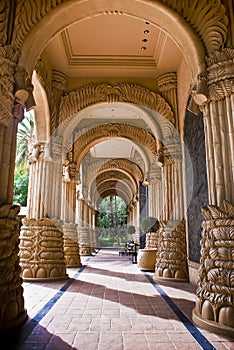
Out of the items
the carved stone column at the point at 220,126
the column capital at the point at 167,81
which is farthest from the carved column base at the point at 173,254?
the column capital at the point at 167,81

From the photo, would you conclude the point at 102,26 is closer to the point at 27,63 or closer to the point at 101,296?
the point at 27,63

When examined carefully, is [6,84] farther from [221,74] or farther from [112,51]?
[112,51]

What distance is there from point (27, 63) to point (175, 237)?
459cm

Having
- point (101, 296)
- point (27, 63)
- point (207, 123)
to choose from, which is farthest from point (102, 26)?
point (101, 296)

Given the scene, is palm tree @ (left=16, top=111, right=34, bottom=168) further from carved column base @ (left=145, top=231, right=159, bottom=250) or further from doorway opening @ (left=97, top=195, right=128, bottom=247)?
doorway opening @ (left=97, top=195, right=128, bottom=247)

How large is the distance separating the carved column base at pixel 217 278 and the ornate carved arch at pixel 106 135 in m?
6.93

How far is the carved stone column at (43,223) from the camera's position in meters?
6.20

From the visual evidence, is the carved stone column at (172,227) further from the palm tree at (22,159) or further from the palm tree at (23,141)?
the palm tree at (23,141)

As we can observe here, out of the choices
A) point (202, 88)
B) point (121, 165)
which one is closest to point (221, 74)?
point (202, 88)

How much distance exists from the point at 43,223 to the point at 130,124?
5.32 m

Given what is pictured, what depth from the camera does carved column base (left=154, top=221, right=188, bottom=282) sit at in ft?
20.9

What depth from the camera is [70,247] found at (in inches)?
352

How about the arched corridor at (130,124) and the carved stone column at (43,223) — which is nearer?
the arched corridor at (130,124)

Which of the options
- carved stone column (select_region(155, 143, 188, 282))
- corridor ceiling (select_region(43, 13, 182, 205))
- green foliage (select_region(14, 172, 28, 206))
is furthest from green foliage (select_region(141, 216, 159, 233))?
green foliage (select_region(14, 172, 28, 206))
